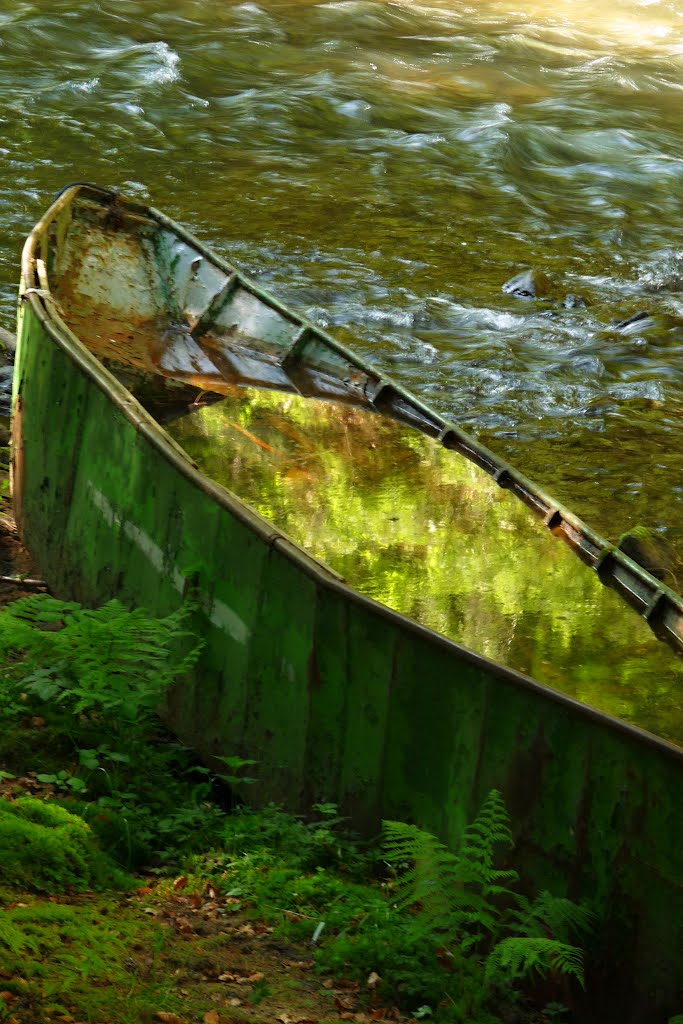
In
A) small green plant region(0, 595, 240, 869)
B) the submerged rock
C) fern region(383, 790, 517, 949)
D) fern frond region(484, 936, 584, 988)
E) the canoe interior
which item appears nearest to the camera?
fern frond region(484, 936, 584, 988)

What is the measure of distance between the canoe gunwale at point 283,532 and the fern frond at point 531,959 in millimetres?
624

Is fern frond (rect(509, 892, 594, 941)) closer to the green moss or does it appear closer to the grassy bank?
the grassy bank

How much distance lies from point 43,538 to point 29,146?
32.4ft

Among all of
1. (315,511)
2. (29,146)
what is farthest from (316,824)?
(29,146)

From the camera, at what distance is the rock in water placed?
12.2 metres

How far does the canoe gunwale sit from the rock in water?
4.95 metres

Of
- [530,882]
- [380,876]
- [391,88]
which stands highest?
[391,88]

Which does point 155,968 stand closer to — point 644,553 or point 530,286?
point 644,553

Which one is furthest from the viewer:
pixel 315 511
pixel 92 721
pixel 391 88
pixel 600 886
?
pixel 391 88

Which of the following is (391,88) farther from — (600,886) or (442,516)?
(600,886)

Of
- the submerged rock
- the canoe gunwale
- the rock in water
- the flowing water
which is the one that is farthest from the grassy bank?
the rock in water

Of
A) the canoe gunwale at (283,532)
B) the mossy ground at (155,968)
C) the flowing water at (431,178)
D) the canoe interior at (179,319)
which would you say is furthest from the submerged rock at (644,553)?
the mossy ground at (155,968)

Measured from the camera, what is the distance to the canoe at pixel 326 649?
11.7 ft

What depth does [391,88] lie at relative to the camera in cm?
1914
